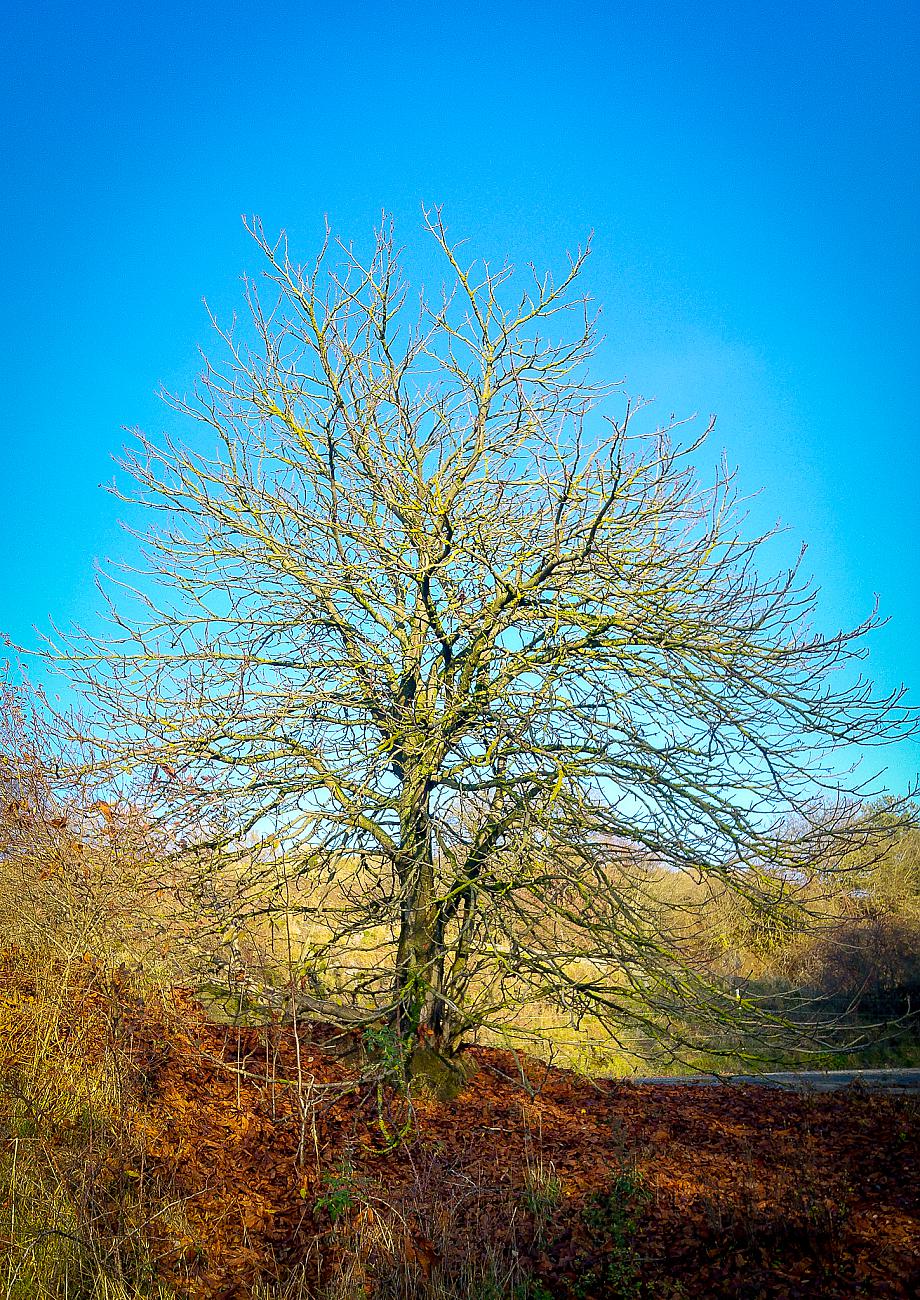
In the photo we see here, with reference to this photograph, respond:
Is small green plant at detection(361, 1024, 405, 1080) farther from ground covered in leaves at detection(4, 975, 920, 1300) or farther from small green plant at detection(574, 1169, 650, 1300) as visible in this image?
small green plant at detection(574, 1169, 650, 1300)

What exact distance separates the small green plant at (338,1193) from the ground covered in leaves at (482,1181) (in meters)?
0.01

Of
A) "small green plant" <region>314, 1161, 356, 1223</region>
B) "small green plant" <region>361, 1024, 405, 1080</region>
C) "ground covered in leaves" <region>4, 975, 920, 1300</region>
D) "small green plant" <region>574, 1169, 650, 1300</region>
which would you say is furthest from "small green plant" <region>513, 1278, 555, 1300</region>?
"small green plant" <region>361, 1024, 405, 1080</region>

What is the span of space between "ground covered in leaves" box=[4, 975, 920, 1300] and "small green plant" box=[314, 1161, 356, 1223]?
0.01 metres

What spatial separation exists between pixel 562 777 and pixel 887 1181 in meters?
3.04

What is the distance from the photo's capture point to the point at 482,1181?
5.31 metres

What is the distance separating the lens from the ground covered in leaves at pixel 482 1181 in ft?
13.4

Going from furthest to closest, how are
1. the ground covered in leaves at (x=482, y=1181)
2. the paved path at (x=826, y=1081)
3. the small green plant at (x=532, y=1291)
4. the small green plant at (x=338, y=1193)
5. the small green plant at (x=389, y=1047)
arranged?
the paved path at (x=826, y=1081), the small green plant at (x=389, y=1047), the small green plant at (x=338, y=1193), the ground covered in leaves at (x=482, y=1181), the small green plant at (x=532, y=1291)

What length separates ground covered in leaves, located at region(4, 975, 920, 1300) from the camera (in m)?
4.09

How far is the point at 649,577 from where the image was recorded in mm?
7059

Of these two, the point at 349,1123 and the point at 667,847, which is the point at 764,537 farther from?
the point at 349,1123

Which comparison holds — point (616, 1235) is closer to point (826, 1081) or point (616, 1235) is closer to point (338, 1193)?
point (338, 1193)

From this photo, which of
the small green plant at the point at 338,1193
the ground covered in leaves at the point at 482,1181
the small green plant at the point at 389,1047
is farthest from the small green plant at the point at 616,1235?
the small green plant at the point at 389,1047

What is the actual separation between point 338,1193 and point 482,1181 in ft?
2.99

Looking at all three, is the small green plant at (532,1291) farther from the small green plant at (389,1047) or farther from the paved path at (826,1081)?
the paved path at (826,1081)
